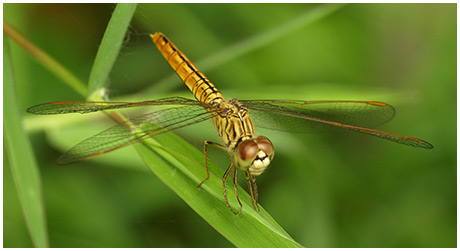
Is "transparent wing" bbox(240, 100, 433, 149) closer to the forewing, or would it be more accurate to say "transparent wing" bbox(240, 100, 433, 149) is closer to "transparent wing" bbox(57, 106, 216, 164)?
the forewing

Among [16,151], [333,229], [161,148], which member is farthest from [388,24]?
[16,151]

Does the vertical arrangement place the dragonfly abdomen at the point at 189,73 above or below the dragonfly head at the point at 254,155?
above

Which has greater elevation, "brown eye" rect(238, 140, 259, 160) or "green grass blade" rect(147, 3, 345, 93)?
"green grass blade" rect(147, 3, 345, 93)

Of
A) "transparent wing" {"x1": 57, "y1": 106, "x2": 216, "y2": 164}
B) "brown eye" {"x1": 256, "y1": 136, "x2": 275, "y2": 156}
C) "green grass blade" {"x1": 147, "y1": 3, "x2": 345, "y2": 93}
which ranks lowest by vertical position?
"brown eye" {"x1": 256, "y1": 136, "x2": 275, "y2": 156}

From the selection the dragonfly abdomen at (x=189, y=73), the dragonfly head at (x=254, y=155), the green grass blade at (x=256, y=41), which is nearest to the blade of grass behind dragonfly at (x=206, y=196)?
the dragonfly head at (x=254, y=155)

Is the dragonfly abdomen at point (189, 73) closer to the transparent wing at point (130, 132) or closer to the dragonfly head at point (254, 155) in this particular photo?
the transparent wing at point (130, 132)

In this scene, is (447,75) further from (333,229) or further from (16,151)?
(16,151)

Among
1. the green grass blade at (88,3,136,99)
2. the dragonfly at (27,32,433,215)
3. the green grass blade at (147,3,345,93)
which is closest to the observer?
the dragonfly at (27,32,433,215)

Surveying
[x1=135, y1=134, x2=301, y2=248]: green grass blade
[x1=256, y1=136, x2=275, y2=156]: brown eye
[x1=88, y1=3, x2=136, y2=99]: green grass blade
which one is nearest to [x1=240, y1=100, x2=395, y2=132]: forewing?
[x1=256, y1=136, x2=275, y2=156]: brown eye
